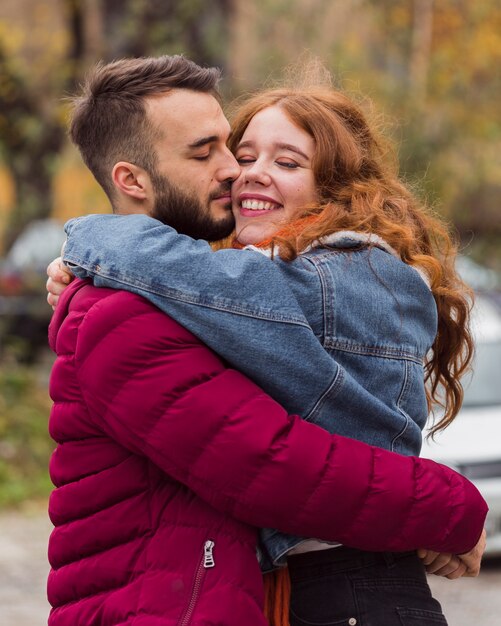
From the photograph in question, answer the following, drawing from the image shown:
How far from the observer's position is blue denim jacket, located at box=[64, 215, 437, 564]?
2.24 meters

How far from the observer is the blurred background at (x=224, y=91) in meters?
10.5

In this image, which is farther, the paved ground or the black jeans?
the paved ground

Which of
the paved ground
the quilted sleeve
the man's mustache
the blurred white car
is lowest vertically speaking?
the paved ground

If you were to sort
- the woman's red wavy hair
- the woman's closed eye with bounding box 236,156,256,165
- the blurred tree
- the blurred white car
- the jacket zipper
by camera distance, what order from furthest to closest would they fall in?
1. the blurred tree
2. the blurred white car
3. the woman's closed eye with bounding box 236,156,256,165
4. the woman's red wavy hair
5. the jacket zipper

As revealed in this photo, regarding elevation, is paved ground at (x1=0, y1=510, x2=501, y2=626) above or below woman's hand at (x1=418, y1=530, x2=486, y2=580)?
below

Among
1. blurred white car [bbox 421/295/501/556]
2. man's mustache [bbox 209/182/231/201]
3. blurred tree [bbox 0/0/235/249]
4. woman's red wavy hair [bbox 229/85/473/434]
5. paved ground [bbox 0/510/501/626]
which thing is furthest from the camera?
blurred tree [bbox 0/0/235/249]

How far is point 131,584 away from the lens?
2209 mm

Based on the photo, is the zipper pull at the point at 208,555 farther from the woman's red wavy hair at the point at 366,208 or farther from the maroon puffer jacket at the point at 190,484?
the woman's red wavy hair at the point at 366,208

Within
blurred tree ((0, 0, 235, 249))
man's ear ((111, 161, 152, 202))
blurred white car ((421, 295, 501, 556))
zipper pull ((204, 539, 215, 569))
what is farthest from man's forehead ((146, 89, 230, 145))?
blurred tree ((0, 0, 235, 249))

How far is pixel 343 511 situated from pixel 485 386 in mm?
6568

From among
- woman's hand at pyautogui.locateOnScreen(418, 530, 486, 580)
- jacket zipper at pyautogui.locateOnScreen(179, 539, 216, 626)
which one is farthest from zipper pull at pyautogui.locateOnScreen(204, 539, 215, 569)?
woman's hand at pyautogui.locateOnScreen(418, 530, 486, 580)

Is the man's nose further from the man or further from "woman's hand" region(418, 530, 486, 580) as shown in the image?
"woman's hand" region(418, 530, 486, 580)

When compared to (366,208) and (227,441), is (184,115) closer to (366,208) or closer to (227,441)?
(366,208)

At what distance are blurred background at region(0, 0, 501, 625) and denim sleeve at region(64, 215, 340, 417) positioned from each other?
5563 mm
